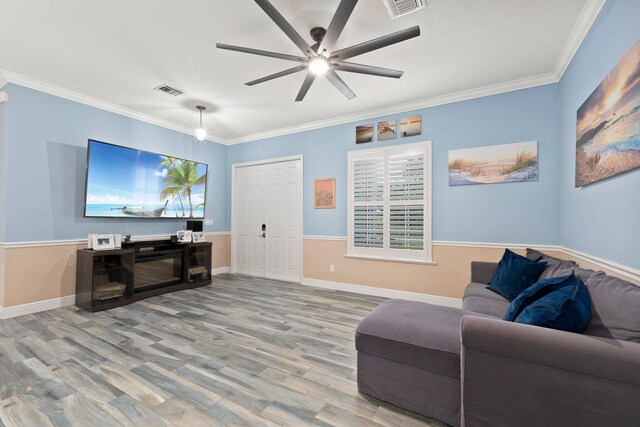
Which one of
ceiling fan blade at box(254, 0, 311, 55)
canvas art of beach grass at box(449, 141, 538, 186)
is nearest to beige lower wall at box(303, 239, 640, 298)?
canvas art of beach grass at box(449, 141, 538, 186)

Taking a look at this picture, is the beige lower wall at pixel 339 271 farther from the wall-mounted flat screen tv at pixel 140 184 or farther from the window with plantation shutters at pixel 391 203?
the wall-mounted flat screen tv at pixel 140 184

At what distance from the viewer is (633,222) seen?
1.67 m

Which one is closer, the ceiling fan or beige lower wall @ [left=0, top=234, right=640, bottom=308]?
the ceiling fan

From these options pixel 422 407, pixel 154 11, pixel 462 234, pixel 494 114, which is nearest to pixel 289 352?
pixel 422 407

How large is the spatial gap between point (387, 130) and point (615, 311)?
3487 mm

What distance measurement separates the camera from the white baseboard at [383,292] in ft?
12.3

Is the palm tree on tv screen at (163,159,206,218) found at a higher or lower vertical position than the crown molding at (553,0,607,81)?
lower

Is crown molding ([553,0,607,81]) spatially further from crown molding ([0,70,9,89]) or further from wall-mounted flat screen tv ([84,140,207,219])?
crown molding ([0,70,9,89])

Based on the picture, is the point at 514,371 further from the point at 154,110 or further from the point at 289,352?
the point at 154,110

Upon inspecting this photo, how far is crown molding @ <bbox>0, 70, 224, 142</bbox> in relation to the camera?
326 centimetres

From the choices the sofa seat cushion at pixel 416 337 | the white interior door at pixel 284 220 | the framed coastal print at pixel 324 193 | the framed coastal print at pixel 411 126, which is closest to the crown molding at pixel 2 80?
the white interior door at pixel 284 220

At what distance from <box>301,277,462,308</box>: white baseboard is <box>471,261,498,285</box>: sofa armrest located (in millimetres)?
821

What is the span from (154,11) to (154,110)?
240cm

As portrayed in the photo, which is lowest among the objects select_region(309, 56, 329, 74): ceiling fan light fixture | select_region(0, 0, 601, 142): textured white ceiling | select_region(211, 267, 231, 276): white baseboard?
select_region(211, 267, 231, 276): white baseboard
